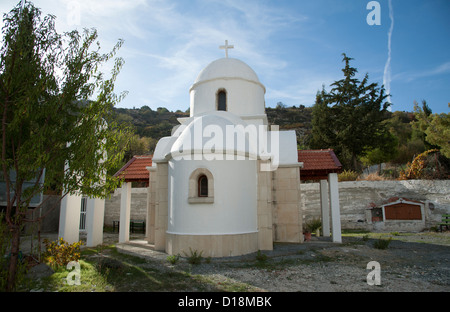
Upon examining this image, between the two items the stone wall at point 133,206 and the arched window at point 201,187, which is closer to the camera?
the arched window at point 201,187

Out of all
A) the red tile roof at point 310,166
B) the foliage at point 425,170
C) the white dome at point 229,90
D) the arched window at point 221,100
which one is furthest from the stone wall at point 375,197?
the arched window at point 221,100

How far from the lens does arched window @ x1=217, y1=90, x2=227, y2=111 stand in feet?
40.4

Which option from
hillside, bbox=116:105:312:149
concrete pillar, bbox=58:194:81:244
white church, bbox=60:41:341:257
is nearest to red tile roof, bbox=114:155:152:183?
white church, bbox=60:41:341:257

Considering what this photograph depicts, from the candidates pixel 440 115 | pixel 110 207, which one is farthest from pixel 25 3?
pixel 440 115

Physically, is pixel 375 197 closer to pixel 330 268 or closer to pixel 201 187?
pixel 330 268

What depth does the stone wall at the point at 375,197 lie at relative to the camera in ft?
49.6

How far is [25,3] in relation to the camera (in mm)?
5176

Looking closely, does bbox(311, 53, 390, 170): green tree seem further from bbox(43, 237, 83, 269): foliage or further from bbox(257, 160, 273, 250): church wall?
bbox(43, 237, 83, 269): foliage

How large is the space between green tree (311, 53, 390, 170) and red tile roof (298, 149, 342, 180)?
1328cm

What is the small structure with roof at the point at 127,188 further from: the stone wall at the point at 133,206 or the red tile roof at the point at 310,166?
the stone wall at the point at 133,206

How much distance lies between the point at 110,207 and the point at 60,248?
11963mm

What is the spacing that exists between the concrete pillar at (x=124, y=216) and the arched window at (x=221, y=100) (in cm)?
525

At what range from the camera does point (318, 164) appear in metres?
11.5

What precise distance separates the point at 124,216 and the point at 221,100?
642cm
